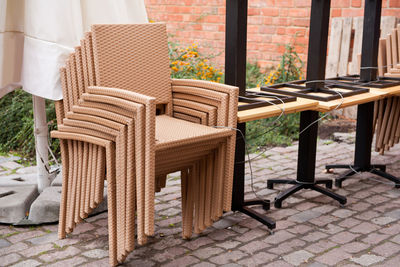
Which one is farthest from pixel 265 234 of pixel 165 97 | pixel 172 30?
pixel 172 30

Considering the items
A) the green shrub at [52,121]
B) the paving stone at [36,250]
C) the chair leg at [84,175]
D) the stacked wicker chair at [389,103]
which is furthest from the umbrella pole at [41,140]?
the stacked wicker chair at [389,103]

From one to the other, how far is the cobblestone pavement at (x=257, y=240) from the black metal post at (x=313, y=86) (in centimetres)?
10

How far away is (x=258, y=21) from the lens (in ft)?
23.2

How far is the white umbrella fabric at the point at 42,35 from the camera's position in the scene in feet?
10.3

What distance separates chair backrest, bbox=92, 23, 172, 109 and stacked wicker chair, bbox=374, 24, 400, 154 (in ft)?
6.45

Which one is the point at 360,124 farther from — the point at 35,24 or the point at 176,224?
the point at 35,24

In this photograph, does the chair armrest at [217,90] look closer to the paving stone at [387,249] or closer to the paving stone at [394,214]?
the paving stone at [387,249]

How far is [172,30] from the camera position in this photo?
26.0 ft

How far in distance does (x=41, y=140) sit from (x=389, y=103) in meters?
2.63

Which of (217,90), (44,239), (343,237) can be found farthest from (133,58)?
(343,237)

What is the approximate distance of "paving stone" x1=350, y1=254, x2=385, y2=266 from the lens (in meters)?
2.97

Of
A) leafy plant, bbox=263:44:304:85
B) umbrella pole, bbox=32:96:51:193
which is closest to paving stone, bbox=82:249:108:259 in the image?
umbrella pole, bbox=32:96:51:193

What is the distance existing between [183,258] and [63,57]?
4.26 feet

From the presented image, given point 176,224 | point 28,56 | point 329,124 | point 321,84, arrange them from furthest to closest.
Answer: point 329,124 → point 321,84 → point 176,224 → point 28,56
